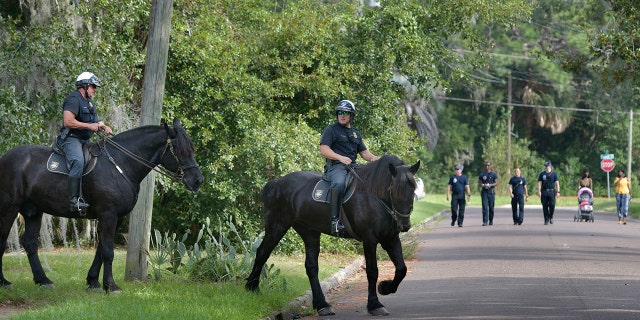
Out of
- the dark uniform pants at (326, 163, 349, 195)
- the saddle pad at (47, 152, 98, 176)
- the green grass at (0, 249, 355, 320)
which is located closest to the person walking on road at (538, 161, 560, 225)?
the green grass at (0, 249, 355, 320)

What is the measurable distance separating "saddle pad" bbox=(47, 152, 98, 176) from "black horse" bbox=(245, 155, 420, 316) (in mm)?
2308

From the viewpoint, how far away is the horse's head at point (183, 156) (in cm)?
1411

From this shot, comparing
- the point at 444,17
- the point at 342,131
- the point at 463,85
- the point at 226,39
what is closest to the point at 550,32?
the point at 463,85

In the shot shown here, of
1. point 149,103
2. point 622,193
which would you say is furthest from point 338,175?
point 622,193

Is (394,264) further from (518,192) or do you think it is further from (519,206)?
(519,206)

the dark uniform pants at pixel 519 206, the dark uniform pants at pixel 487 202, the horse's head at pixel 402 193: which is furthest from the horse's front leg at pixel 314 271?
the dark uniform pants at pixel 519 206

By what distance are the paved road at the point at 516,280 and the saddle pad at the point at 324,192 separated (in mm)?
1397

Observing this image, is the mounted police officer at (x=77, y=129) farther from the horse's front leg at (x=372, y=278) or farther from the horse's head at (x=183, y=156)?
the horse's front leg at (x=372, y=278)

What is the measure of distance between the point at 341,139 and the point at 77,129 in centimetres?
328

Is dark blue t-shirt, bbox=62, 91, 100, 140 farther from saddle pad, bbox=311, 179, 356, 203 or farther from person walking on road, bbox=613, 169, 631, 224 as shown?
person walking on road, bbox=613, 169, 631, 224

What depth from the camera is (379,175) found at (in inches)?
527

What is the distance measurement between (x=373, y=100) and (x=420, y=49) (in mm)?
1747

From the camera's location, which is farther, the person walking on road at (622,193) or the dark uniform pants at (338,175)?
the person walking on road at (622,193)

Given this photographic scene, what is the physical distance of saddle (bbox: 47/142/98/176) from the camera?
1385 centimetres
